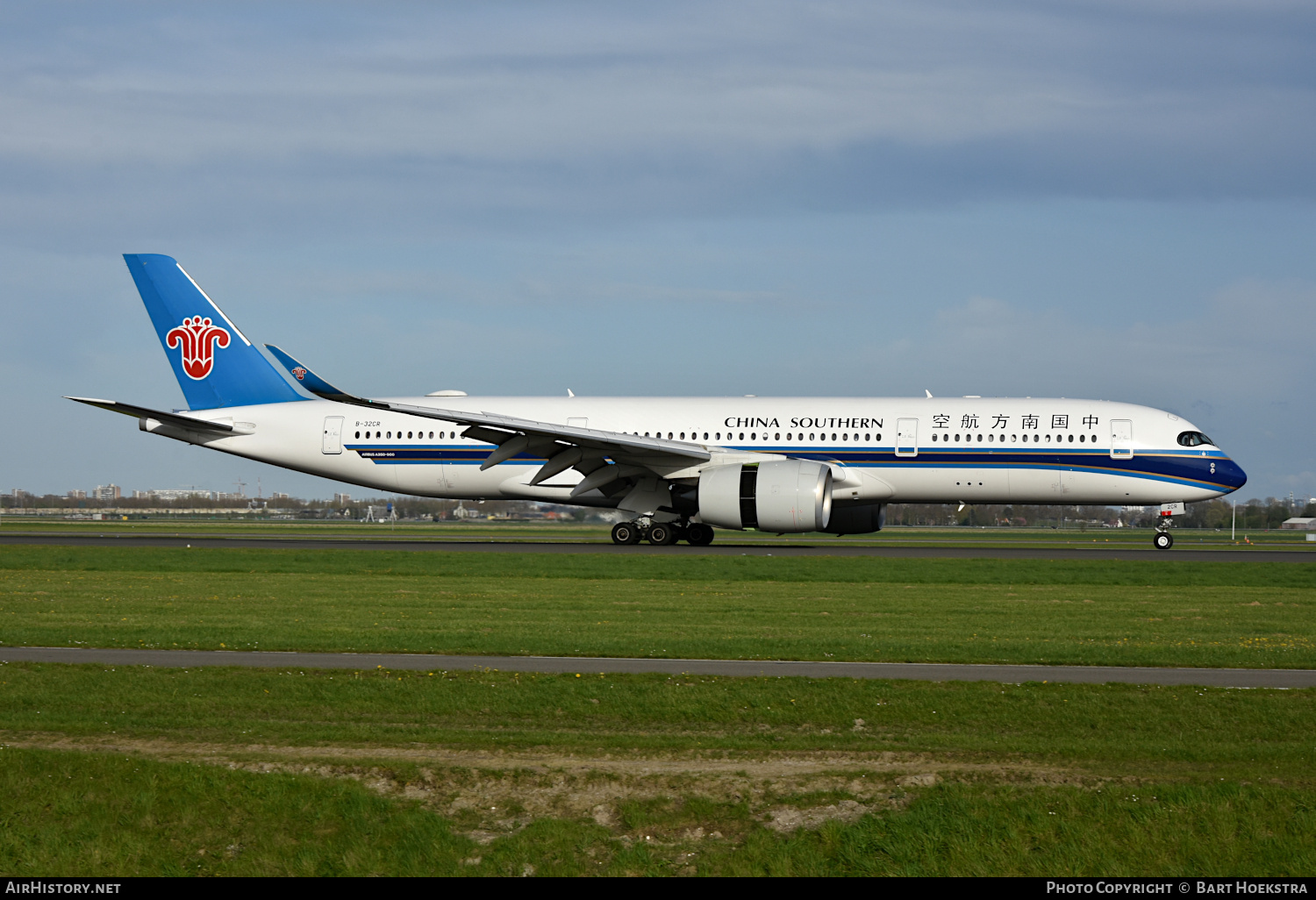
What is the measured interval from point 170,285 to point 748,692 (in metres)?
33.2

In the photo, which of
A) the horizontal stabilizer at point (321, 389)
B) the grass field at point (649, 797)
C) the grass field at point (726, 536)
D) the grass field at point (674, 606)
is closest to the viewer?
the grass field at point (649, 797)

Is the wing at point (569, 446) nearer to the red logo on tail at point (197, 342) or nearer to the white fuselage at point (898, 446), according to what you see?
the white fuselage at point (898, 446)

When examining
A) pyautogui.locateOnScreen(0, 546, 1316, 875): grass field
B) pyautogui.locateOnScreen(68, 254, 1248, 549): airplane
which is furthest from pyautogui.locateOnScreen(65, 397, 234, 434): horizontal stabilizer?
pyautogui.locateOnScreen(0, 546, 1316, 875): grass field

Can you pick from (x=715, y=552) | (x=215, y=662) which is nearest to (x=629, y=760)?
(x=215, y=662)

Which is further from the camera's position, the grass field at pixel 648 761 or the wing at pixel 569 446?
the wing at pixel 569 446

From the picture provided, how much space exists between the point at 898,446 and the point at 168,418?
21.9 metres

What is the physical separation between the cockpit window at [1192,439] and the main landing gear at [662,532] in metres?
13.9

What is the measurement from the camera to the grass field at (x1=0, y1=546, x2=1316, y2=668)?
1622cm

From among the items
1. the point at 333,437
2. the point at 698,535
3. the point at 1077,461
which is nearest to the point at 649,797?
the point at 698,535

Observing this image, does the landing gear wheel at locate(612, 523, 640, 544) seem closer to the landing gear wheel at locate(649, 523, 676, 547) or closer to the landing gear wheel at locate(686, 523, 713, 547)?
the landing gear wheel at locate(649, 523, 676, 547)

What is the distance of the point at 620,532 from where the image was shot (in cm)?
3650

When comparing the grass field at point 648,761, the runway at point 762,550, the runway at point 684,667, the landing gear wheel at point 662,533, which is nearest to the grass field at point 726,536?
the runway at point 762,550

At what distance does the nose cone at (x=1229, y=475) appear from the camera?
3544 centimetres
